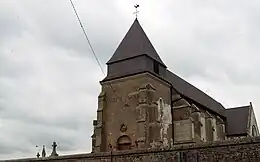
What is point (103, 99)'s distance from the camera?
87.9ft

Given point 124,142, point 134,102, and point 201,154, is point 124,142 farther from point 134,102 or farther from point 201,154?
point 201,154

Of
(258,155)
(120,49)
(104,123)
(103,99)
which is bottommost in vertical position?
(258,155)

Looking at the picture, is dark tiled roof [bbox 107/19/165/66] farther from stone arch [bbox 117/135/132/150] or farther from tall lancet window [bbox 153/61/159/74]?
stone arch [bbox 117/135/132/150]

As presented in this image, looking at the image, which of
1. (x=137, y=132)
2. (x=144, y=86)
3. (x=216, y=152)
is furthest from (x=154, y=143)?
(x=216, y=152)

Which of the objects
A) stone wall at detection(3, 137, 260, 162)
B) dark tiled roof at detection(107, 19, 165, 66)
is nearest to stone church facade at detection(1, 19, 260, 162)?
dark tiled roof at detection(107, 19, 165, 66)

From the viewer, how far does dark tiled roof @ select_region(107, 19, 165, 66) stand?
2752 centimetres

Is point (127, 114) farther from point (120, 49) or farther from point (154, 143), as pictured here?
point (120, 49)

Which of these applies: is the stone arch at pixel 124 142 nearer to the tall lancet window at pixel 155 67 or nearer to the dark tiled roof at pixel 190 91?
the tall lancet window at pixel 155 67

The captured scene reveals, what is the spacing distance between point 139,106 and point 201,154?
13029mm

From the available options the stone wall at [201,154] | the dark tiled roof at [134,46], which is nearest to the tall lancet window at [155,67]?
the dark tiled roof at [134,46]

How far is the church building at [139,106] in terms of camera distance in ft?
81.0

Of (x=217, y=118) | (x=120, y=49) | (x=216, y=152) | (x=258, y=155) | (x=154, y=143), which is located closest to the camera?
(x=258, y=155)

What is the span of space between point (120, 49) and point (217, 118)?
15030mm

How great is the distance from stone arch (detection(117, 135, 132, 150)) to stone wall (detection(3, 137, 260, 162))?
1061 centimetres
